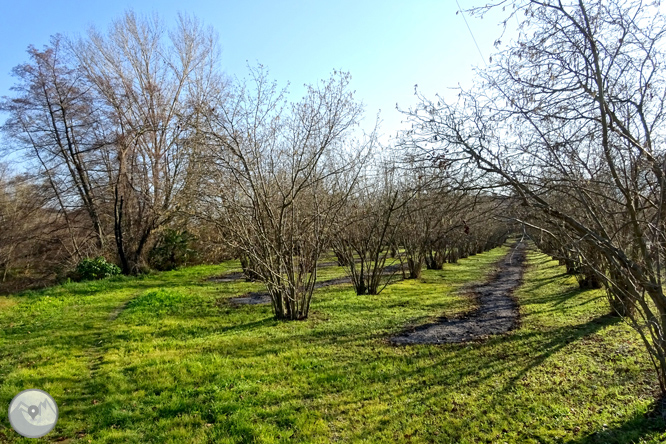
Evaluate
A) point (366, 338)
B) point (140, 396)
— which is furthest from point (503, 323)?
point (140, 396)

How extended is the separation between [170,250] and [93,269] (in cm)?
461

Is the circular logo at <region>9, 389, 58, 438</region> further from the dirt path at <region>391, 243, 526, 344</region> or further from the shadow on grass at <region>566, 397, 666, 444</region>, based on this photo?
the dirt path at <region>391, 243, 526, 344</region>

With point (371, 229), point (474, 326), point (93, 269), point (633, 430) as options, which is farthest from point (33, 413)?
point (93, 269)

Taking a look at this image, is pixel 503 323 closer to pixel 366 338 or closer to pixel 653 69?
pixel 366 338

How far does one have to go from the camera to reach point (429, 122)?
4.59 metres

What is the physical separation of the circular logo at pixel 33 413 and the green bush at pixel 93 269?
17.1m

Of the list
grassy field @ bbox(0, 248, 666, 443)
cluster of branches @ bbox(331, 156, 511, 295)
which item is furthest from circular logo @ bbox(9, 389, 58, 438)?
cluster of branches @ bbox(331, 156, 511, 295)

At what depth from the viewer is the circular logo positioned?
1895mm

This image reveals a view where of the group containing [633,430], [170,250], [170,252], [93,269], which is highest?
[170,250]

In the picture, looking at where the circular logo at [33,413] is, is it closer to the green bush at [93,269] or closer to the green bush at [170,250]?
the green bush at [93,269]

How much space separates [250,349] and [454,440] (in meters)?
3.92

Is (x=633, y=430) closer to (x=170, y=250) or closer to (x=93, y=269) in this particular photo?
(x=93, y=269)

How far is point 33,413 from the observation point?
2.00 meters

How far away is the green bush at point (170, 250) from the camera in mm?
20734
